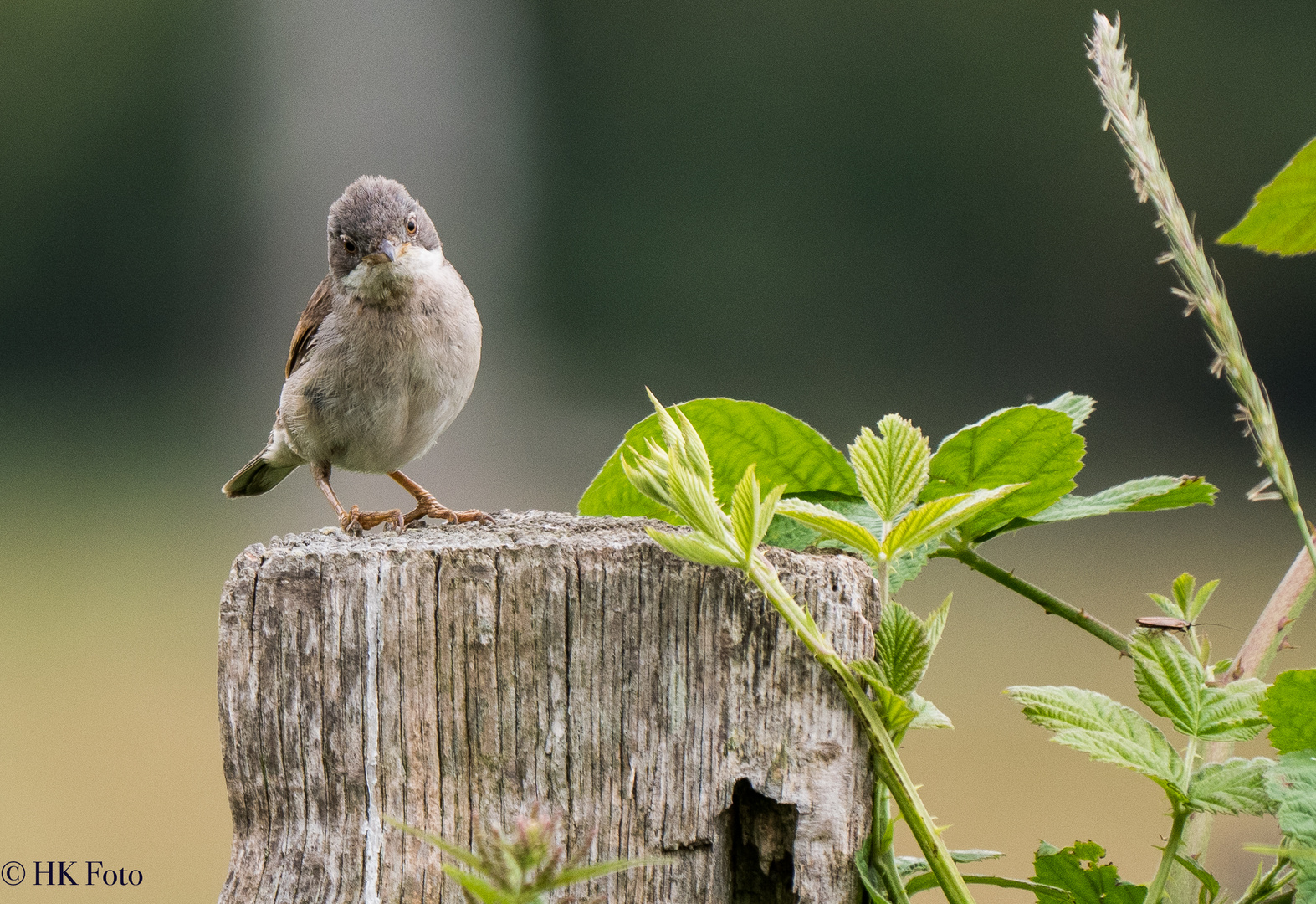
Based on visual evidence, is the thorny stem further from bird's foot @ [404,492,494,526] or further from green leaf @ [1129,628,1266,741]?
bird's foot @ [404,492,494,526]

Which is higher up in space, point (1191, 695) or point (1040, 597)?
point (1040, 597)

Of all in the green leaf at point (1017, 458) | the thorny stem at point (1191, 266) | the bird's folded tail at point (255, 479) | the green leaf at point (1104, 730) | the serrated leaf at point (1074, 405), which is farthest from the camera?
the bird's folded tail at point (255, 479)

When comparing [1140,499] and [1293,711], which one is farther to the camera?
[1140,499]

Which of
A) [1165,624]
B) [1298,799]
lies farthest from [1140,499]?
[1298,799]

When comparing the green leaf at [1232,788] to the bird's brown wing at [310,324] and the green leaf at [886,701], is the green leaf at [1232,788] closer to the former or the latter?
the green leaf at [886,701]

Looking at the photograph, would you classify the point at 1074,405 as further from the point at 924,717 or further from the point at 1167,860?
the point at 1167,860

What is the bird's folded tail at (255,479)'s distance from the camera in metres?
3.87

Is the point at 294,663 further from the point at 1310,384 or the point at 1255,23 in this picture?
the point at 1255,23

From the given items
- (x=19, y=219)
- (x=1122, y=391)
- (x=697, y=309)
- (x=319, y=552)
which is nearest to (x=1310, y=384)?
(x=1122, y=391)

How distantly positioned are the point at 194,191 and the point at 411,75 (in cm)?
507

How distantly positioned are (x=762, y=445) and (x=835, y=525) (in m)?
0.35

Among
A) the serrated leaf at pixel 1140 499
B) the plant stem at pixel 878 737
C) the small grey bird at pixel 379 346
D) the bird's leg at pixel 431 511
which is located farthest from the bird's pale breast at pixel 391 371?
the plant stem at pixel 878 737

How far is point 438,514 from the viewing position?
112 inches

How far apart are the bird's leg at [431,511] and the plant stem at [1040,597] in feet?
2.39
